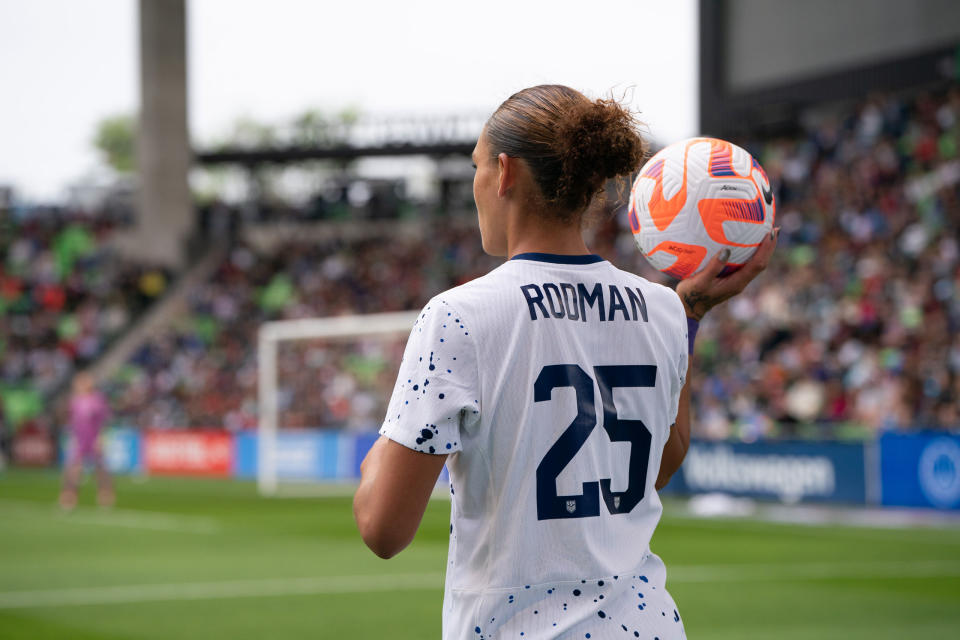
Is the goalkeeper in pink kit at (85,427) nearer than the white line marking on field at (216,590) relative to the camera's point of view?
No

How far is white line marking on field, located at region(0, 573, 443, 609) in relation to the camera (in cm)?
1020

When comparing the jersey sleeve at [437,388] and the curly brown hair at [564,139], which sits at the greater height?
the curly brown hair at [564,139]

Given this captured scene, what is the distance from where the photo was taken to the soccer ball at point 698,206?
10.1 feet

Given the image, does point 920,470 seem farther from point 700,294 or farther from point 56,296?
point 56,296

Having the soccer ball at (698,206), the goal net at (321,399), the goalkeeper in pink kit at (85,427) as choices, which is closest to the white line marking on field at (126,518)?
the goalkeeper in pink kit at (85,427)

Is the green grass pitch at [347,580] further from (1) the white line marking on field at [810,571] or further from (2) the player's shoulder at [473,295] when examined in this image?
(2) the player's shoulder at [473,295]

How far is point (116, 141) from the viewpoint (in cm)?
9894

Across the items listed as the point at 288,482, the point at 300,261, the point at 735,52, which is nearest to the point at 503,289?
the point at 288,482

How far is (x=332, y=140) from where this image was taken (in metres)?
47.0

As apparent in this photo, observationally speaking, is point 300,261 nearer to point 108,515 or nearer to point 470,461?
point 108,515

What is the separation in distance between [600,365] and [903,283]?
19521mm

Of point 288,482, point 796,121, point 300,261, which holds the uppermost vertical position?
point 796,121

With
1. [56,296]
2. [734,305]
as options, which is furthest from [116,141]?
[734,305]

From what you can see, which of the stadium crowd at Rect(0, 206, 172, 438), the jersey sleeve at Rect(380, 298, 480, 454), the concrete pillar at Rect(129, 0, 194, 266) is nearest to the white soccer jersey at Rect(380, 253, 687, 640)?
the jersey sleeve at Rect(380, 298, 480, 454)
